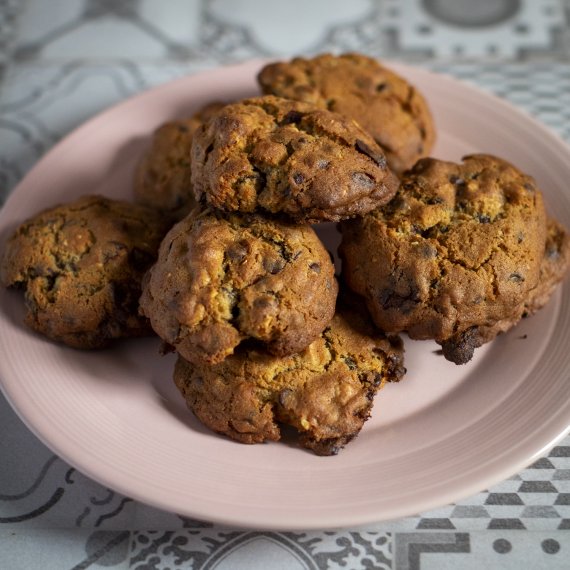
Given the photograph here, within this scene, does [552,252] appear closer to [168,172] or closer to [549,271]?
[549,271]

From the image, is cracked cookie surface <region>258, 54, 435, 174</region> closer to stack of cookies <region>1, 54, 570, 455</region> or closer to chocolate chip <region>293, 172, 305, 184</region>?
stack of cookies <region>1, 54, 570, 455</region>

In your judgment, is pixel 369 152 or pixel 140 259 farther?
pixel 140 259

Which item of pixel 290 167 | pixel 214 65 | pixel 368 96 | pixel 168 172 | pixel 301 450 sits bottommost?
pixel 301 450

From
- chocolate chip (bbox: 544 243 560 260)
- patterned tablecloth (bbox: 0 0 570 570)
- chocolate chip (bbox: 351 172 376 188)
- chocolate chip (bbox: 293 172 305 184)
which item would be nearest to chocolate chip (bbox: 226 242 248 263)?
chocolate chip (bbox: 293 172 305 184)

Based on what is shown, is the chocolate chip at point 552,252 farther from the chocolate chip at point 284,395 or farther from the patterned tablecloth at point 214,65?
the chocolate chip at point 284,395

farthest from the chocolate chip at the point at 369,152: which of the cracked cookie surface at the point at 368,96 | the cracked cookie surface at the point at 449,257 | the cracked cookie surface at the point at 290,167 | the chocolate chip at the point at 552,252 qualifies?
the chocolate chip at the point at 552,252

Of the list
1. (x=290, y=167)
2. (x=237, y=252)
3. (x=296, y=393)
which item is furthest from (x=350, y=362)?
(x=290, y=167)

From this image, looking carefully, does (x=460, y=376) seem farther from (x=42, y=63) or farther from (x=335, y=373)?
(x=42, y=63)

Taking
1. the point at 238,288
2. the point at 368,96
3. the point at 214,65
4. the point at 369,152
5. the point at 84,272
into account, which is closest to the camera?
the point at 238,288
